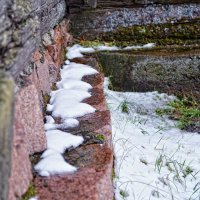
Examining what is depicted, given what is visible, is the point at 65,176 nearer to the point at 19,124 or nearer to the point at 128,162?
the point at 19,124

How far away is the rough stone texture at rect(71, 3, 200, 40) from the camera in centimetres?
387

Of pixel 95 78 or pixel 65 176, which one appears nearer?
pixel 65 176

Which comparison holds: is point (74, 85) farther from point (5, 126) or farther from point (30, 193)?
point (5, 126)

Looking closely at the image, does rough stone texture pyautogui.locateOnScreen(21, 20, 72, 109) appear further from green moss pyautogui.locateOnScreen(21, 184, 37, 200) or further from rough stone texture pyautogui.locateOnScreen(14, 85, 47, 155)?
green moss pyautogui.locateOnScreen(21, 184, 37, 200)

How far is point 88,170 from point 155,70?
2154 mm

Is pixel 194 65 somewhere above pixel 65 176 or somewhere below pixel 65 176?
below

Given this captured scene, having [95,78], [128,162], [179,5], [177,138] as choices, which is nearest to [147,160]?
[128,162]

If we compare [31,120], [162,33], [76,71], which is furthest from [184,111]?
[31,120]

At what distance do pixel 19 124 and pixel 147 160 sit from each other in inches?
51.8

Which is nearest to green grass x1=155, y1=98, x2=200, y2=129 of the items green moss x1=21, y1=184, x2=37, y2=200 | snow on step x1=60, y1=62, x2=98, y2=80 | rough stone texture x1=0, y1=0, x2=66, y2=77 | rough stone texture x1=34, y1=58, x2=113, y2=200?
snow on step x1=60, y1=62, x2=98, y2=80

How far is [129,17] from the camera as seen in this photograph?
3.90 metres

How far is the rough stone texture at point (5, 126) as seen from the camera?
103 centimetres

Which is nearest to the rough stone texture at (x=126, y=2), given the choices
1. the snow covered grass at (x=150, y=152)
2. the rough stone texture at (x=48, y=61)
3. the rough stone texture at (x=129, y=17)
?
the rough stone texture at (x=129, y=17)

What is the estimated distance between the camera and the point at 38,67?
235 cm
